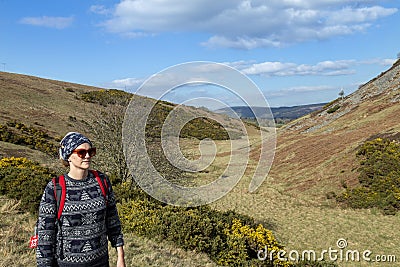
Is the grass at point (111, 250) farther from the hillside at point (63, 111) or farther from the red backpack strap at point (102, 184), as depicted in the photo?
the red backpack strap at point (102, 184)

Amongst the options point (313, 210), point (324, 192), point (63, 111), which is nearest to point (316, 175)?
point (324, 192)

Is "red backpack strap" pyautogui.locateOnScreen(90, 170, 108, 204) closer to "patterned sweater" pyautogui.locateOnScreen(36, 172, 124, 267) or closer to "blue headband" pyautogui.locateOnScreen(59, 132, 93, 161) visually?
"patterned sweater" pyautogui.locateOnScreen(36, 172, 124, 267)

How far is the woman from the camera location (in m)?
3.13

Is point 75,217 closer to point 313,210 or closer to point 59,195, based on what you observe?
point 59,195

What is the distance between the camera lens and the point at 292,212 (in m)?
18.3

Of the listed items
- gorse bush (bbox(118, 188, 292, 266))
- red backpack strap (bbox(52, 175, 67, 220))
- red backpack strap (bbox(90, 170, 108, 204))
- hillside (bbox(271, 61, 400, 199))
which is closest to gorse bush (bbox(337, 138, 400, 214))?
hillside (bbox(271, 61, 400, 199))

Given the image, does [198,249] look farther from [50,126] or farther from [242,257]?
[50,126]

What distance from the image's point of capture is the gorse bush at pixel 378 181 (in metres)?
17.4

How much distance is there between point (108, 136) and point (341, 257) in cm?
1131

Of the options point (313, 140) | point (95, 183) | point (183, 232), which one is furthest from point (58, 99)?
point (95, 183)

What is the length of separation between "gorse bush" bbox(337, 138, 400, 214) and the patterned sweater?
17.1 metres

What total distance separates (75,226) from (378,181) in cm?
1942

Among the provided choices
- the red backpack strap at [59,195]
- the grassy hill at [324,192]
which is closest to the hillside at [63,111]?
the grassy hill at [324,192]

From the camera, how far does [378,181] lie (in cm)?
1880
